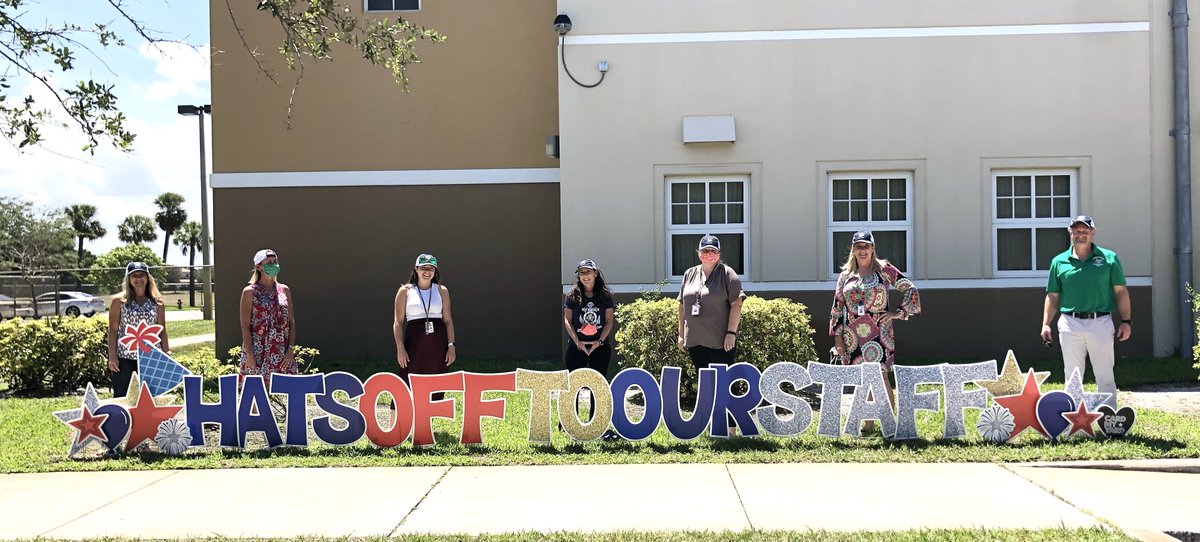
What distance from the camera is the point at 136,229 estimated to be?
6900cm

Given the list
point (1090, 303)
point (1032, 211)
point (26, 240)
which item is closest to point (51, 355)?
point (1090, 303)

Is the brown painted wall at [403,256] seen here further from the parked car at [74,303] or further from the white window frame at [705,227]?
the parked car at [74,303]

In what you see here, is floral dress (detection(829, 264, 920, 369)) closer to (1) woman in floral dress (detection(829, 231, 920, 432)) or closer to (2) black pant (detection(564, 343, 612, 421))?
(1) woman in floral dress (detection(829, 231, 920, 432))

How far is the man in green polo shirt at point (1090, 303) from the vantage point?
7109 millimetres

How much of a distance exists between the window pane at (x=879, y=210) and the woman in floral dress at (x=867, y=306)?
15.1ft

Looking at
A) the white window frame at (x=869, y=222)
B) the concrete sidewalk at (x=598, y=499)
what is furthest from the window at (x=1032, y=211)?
the concrete sidewalk at (x=598, y=499)

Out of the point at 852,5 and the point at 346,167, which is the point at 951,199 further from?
the point at 346,167

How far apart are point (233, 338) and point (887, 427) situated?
9.49 meters

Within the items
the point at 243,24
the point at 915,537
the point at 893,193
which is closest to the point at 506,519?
the point at 915,537

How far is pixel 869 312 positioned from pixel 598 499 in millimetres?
2813

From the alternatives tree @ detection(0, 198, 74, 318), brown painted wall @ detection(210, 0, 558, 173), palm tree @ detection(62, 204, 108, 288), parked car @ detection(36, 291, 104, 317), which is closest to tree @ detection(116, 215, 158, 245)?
palm tree @ detection(62, 204, 108, 288)

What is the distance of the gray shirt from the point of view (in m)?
7.39

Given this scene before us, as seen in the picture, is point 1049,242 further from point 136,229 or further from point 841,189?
point 136,229

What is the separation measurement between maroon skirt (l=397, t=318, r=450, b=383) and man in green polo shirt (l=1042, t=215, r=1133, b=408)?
4.83 meters
